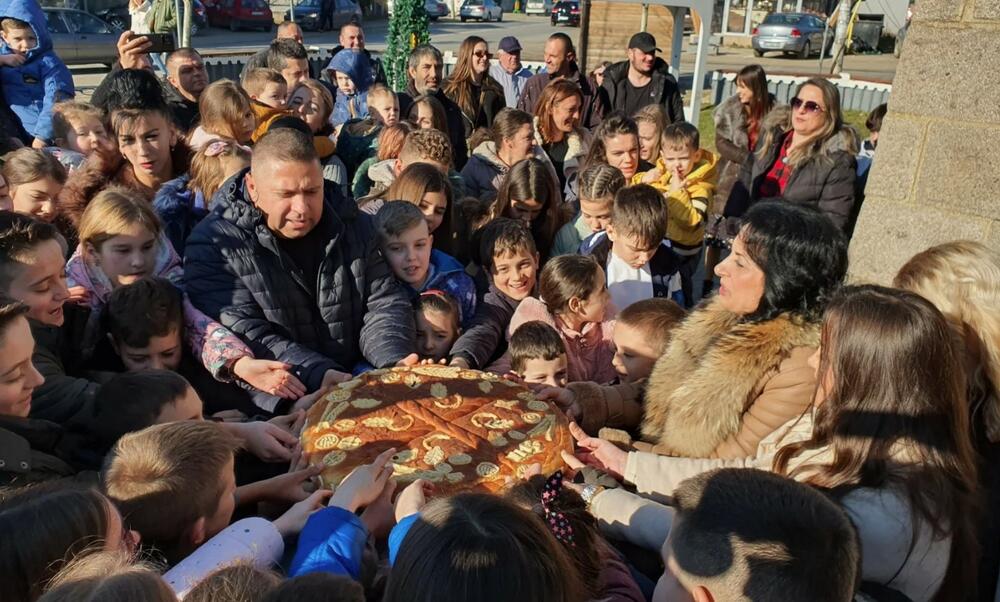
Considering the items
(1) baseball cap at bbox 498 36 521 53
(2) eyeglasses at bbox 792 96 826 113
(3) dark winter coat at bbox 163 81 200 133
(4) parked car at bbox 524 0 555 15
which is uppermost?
(4) parked car at bbox 524 0 555 15

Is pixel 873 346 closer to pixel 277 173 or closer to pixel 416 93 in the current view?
pixel 277 173

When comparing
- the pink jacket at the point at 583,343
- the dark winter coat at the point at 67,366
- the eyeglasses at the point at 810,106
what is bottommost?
the pink jacket at the point at 583,343

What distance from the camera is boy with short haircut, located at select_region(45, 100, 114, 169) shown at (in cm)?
470

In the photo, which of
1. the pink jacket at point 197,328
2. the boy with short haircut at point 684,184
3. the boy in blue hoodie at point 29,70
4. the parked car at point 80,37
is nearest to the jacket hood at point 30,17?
the boy in blue hoodie at point 29,70

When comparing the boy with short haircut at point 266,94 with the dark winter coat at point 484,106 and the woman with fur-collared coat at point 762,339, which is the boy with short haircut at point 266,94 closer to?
the dark winter coat at point 484,106

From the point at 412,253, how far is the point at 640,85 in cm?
507

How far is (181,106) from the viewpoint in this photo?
616 centimetres

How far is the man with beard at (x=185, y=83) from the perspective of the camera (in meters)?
6.20

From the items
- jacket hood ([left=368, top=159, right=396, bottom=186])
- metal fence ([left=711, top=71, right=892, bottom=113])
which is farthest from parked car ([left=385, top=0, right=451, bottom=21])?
jacket hood ([left=368, top=159, right=396, bottom=186])

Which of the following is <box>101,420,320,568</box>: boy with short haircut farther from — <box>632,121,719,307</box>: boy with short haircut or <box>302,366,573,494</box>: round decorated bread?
<box>632,121,719,307</box>: boy with short haircut

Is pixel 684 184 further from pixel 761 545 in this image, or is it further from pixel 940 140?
pixel 761 545

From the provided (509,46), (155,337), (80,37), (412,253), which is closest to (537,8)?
(80,37)

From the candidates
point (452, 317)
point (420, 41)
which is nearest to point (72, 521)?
point (452, 317)

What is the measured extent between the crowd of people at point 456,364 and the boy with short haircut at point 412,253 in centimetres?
1
